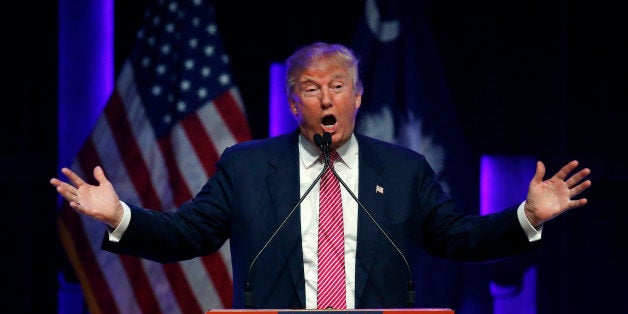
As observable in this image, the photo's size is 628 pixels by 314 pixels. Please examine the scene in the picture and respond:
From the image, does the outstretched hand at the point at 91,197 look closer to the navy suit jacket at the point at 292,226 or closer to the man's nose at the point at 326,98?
the navy suit jacket at the point at 292,226

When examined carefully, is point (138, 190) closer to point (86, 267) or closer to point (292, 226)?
point (86, 267)

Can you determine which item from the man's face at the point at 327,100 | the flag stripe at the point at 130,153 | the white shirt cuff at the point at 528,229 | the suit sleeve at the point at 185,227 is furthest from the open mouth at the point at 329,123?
the flag stripe at the point at 130,153

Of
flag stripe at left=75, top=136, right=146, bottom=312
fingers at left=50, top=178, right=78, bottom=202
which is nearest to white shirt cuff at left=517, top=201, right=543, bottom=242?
fingers at left=50, top=178, right=78, bottom=202

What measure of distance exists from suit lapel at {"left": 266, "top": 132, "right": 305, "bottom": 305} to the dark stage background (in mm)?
1334

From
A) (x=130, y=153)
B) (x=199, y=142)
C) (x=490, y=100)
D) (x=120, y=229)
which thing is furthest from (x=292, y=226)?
(x=490, y=100)

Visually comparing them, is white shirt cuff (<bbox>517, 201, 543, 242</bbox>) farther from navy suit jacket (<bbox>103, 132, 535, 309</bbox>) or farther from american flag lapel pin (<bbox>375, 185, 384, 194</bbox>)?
american flag lapel pin (<bbox>375, 185, 384, 194</bbox>)

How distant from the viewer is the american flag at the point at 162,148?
374cm

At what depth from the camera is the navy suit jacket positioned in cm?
238

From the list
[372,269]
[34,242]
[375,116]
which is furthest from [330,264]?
[34,242]

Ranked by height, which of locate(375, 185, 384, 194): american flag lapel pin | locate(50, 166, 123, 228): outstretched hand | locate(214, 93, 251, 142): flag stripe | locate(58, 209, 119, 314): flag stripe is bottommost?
locate(58, 209, 119, 314): flag stripe

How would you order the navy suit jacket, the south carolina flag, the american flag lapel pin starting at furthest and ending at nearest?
the south carolina flag
the american flag lapel pin
the navy suit jacket

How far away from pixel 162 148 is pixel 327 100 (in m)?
1.46

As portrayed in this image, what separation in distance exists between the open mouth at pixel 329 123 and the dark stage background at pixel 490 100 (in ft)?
4.59

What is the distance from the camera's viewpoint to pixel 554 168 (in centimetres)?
379
